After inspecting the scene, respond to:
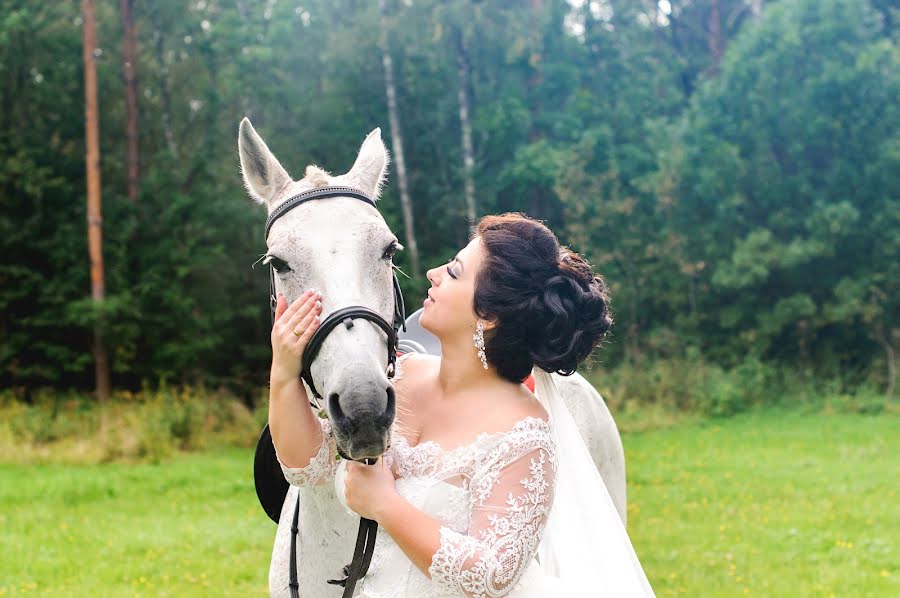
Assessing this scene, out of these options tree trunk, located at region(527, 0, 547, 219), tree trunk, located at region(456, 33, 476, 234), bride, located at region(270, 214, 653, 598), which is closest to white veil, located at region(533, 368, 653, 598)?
bride, located at region(270, 214, 653, 598)

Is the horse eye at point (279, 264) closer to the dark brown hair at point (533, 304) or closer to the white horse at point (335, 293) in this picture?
the white horse at point (335, 293)

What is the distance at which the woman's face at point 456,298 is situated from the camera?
2.32m

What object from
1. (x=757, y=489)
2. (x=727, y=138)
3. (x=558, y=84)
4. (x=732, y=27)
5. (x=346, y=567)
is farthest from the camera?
(x=732, y=27)

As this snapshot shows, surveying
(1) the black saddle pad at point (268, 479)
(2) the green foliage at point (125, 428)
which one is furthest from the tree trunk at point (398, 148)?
(1) the black saddle pad at point (268, 479)

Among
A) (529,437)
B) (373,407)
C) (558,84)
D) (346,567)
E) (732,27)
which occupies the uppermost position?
(732,27)

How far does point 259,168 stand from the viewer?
2650mm

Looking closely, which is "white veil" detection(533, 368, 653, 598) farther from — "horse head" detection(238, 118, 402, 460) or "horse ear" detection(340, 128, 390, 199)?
"horse ear" detection(340, 128, 390, 199)

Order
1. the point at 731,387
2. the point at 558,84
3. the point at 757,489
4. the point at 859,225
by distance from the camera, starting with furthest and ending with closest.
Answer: the point at 558,84 < the point at 859,225 < the point at 731,387 < the point at 757,489

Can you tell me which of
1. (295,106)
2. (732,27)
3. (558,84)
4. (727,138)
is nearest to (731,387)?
(727,138)

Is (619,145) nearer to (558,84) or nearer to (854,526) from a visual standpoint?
(558,84)

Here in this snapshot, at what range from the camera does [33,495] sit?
10.6 m

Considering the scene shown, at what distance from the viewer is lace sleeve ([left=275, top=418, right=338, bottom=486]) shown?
2246 mm

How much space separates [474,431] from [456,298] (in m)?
0.35

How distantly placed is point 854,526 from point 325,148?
16.6 metres
